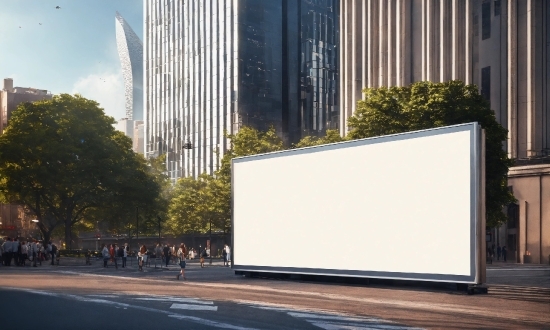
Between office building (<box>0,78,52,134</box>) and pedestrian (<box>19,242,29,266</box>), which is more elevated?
office building (<box>0,78,52,134</box>)

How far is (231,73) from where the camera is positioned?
126 m

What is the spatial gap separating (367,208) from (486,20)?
5135 centimetres

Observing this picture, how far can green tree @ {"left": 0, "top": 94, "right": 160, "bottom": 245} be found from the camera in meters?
65.7

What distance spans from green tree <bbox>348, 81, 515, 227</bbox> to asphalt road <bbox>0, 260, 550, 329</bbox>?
1818 centimetres

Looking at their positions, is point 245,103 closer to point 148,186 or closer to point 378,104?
point 148,186

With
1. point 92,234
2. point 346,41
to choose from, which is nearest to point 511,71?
point 346,41

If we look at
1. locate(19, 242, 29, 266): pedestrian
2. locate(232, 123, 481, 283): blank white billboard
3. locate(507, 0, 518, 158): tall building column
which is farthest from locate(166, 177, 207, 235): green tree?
locate(232, 123, 481, 283): blank white billboard

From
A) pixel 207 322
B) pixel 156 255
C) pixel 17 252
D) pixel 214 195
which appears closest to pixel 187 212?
pixel 214 195

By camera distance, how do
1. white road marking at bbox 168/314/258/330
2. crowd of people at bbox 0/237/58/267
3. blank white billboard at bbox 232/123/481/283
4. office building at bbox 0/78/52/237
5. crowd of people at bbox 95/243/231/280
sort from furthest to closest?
1. office building at bbox 0/78/52/237
2. crowd of people at bbox 0/237/58/267
3. crowd of people at bbox 95/243/231/280
4. blank white billboard at bbox 232/123/481/283
5. white road marking at bbox 168/314/258/330

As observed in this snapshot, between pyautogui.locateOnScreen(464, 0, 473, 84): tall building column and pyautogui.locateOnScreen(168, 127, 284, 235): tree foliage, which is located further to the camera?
pyautogui.locateOnScreen(464, 0, 473, 84): tall building column

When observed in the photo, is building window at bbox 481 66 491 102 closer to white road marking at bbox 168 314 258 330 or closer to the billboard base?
the billboard base

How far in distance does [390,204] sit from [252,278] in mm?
10916

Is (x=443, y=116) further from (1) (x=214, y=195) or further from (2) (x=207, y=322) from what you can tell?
(2) (x=207, y=322)

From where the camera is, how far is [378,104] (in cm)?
5334
